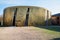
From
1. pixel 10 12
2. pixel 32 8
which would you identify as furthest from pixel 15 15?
pixel 32 8

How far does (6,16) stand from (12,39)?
1182 cm

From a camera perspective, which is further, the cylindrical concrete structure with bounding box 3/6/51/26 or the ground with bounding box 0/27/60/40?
the cylindrical concrete structure with bounding box 3/6/51/26

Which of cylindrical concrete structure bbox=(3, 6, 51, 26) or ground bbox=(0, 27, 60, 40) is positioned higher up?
cylindrical concrete structure bbox=(3, 6, 51, 26)

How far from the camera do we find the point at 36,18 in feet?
58.0

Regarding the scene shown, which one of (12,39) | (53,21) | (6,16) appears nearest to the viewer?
(12,39)

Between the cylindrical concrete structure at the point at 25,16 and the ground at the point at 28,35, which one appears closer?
the ground at the point at 28,35

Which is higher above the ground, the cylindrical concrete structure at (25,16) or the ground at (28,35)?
the cylindrical concrete structure at (25,16)

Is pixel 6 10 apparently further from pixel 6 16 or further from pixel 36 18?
pixel 36 18

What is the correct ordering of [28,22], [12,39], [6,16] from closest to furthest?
1. [12,39]
2. [28,22]
3. [6,16]

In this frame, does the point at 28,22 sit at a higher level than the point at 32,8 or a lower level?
lower

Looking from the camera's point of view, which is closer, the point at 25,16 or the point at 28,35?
the point at 28,35

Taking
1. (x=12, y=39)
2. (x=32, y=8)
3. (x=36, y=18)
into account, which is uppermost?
(x=32, y=8)

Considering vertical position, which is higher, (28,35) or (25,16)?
(25,16)

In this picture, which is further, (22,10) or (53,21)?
(53,21)
